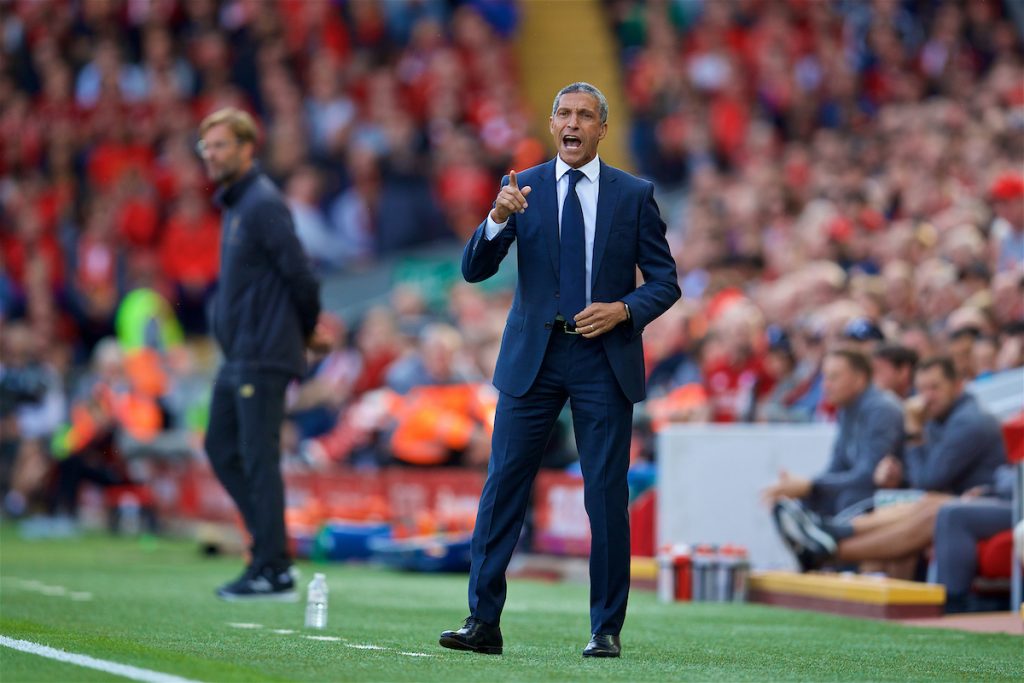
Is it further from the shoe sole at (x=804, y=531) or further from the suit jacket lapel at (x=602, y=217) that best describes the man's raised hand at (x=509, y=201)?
the shoe sole at (x=804, y=531)

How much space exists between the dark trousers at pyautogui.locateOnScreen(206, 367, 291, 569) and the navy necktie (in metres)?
3.13

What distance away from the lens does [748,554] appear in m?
11.7

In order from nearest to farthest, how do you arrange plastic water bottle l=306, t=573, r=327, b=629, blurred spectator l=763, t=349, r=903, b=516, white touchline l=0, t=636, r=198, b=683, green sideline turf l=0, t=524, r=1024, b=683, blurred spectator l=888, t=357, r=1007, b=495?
1. white touchline l=0, t=636, r=198, b=683
2. green sideline turf l=0, t=524, r=1024, b=683
3. plastic water bottle l=306, t=573, r=327, b=629
4. blurred spectator l=888, t=357, r=1007, b=495
5. blurred spectator l=763, t=349, r=903, b=516

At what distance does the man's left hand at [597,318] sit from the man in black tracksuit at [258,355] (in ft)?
10.6

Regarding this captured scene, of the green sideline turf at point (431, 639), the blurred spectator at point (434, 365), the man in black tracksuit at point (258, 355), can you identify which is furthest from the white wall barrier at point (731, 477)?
the blurred spectator at point (434, 365)

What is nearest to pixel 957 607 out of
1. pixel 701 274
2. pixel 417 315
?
pixel 701 274

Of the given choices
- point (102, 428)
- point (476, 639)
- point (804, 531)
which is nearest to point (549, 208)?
point (476, 639)

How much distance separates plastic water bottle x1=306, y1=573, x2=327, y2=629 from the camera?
826 centimetres

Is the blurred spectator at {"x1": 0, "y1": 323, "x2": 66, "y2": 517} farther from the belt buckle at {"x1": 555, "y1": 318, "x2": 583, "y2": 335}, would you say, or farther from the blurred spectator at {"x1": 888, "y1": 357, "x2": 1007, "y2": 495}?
the belt buckle at {"x1": 555, "y1": 318, "x2": 583, "y2": 335}

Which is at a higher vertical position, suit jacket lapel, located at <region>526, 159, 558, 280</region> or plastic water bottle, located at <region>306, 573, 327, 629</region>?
suit jacket lapel, located at <region>526, 159, 558, 280</region>

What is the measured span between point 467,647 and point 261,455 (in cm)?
299

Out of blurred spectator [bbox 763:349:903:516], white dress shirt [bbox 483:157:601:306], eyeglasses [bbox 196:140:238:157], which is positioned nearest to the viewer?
white dress shirt [bbox 483:157:601:306]

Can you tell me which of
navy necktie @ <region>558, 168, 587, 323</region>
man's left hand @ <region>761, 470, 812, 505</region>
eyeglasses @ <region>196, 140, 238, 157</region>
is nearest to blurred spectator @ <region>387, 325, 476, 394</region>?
man's left hand @ <region>761, 470, 812, 505</region>

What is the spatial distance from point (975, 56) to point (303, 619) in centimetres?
1397
